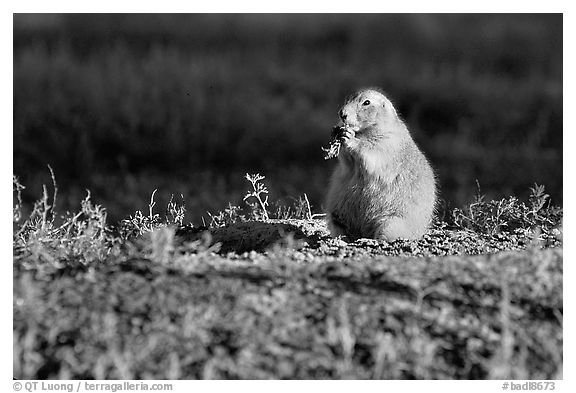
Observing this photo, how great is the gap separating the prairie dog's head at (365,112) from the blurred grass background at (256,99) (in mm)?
4021

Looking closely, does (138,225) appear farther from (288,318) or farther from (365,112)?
(288,318)

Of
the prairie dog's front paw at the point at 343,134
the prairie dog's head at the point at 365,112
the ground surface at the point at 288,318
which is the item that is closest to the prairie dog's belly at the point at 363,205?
the prairie dog's front paw at the point at 343,134

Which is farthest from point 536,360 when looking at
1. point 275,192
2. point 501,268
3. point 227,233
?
point 275,192

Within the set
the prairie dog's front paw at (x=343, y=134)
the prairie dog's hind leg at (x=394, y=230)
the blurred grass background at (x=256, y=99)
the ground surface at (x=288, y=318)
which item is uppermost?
the blurred grass background at (x=256, y=99)

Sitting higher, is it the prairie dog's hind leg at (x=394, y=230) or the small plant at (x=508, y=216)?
the small plant at (x=508, y=216)

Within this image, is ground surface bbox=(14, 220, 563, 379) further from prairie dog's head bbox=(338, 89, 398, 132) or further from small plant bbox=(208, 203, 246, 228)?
small plant bbox=(208, 203, 246, 228)

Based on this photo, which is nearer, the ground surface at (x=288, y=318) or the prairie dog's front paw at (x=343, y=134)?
the ground surface at (x=288, y=318)

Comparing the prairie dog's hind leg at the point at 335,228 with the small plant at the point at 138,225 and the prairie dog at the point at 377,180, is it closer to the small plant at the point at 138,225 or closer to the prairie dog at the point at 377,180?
the prairie dog at the point at 377,180

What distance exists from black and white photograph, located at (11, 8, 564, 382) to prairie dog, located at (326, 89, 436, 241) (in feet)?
0.05

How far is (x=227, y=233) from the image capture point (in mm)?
7391

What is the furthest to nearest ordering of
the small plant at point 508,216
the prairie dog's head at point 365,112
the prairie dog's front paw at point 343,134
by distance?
1. the small plant at point 508,216
2. the prairie dog's head at point 365,112
3. the prairie dog's front paw at point 343,134

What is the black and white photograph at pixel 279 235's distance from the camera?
4.59 m

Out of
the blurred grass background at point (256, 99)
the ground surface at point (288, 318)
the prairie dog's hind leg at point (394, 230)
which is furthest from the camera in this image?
the blurred grass background at point (256, 99)

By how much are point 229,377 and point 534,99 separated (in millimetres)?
12889
